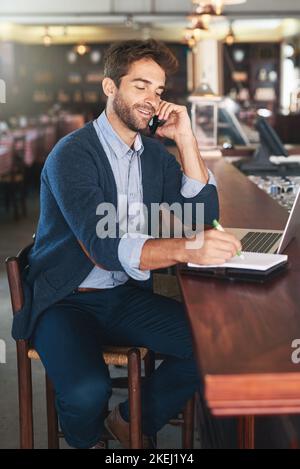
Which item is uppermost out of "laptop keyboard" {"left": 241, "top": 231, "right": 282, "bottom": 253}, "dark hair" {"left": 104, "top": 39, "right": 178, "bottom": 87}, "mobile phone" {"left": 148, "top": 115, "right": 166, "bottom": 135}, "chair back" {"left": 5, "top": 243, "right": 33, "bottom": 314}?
"dark hair" {"left": 104, "top": 39, "right": 178, "bottom": 87}

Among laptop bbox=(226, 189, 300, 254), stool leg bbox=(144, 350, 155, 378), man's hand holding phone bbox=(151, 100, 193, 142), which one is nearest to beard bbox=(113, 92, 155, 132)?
man's hand holding phone bbox=(151, 100, 193, 142)

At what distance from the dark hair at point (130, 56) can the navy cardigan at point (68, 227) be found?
195mm

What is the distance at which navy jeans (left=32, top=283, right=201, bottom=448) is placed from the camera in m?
1.89

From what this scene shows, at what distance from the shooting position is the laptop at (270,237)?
194cm

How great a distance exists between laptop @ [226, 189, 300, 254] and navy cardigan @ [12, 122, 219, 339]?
42 cm

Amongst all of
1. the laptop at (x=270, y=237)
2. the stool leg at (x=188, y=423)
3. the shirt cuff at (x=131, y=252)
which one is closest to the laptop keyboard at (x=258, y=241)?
the laptop at (x=270, y=237)

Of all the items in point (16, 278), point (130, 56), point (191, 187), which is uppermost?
point (130, 56)

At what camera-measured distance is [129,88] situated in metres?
2.23

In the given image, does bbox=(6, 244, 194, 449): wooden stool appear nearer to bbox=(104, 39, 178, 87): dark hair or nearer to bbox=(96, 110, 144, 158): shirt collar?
bbox=(96, 110, 144, 158): shirt collar

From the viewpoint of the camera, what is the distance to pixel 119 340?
2.13 metres

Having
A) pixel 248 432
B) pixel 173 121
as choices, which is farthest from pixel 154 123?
pixel 248 432

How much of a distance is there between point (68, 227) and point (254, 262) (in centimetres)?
60

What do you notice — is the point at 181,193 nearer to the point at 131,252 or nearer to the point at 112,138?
the point at 112,138
